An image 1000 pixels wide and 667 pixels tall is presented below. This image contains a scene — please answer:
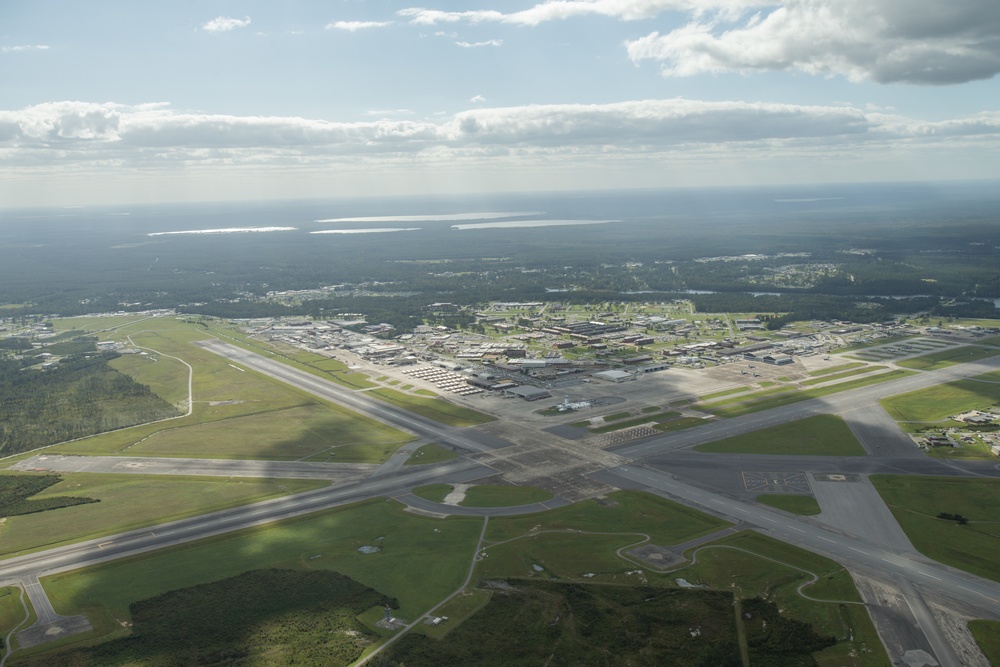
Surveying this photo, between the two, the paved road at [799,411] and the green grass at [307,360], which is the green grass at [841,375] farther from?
the green grass at [307,360]

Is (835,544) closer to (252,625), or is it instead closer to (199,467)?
(252,625)

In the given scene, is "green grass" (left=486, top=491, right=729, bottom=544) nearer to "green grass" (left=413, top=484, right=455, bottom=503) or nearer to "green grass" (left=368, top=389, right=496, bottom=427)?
"green grass" (left=413, top=484, right=455, bottom=503)

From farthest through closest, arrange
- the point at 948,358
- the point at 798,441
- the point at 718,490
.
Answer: the point at 948,358, the point at 798,441, the point at 718,490

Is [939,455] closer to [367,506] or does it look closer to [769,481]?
[769,481]

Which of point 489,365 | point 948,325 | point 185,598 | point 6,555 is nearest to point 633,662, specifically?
point 185,598

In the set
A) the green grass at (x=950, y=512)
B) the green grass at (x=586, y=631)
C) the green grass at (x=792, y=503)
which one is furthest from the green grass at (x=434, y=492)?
the green grass at (x=950, y=512)

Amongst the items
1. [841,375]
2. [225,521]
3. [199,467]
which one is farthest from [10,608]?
[841,375]
